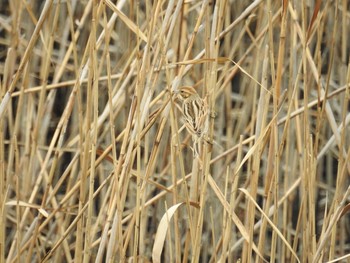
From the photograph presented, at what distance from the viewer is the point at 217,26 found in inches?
38.8

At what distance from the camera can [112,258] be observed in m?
1.05

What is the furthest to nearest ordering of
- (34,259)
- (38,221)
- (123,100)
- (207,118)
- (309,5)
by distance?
(34,259)
(309,5)
(123,100)
(38,221)
(207,118)

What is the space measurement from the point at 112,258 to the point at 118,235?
0.04 meters

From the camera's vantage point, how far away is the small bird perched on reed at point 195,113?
37.4 inches

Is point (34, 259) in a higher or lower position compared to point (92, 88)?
lower

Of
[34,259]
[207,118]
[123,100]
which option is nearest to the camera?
[207,118]

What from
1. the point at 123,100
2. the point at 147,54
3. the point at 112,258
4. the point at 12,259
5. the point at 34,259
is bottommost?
the point at 34,259

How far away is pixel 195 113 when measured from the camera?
96 centimetres

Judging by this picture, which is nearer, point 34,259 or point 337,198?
point 337,198

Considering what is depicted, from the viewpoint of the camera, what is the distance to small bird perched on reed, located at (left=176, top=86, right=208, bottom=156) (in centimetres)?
95

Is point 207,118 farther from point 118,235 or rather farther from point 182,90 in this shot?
point 118,235

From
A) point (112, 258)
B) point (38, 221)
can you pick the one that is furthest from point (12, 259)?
point (112, 258)

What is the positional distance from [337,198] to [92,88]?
39 centimetres

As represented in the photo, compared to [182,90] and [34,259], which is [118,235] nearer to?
[182,90]
